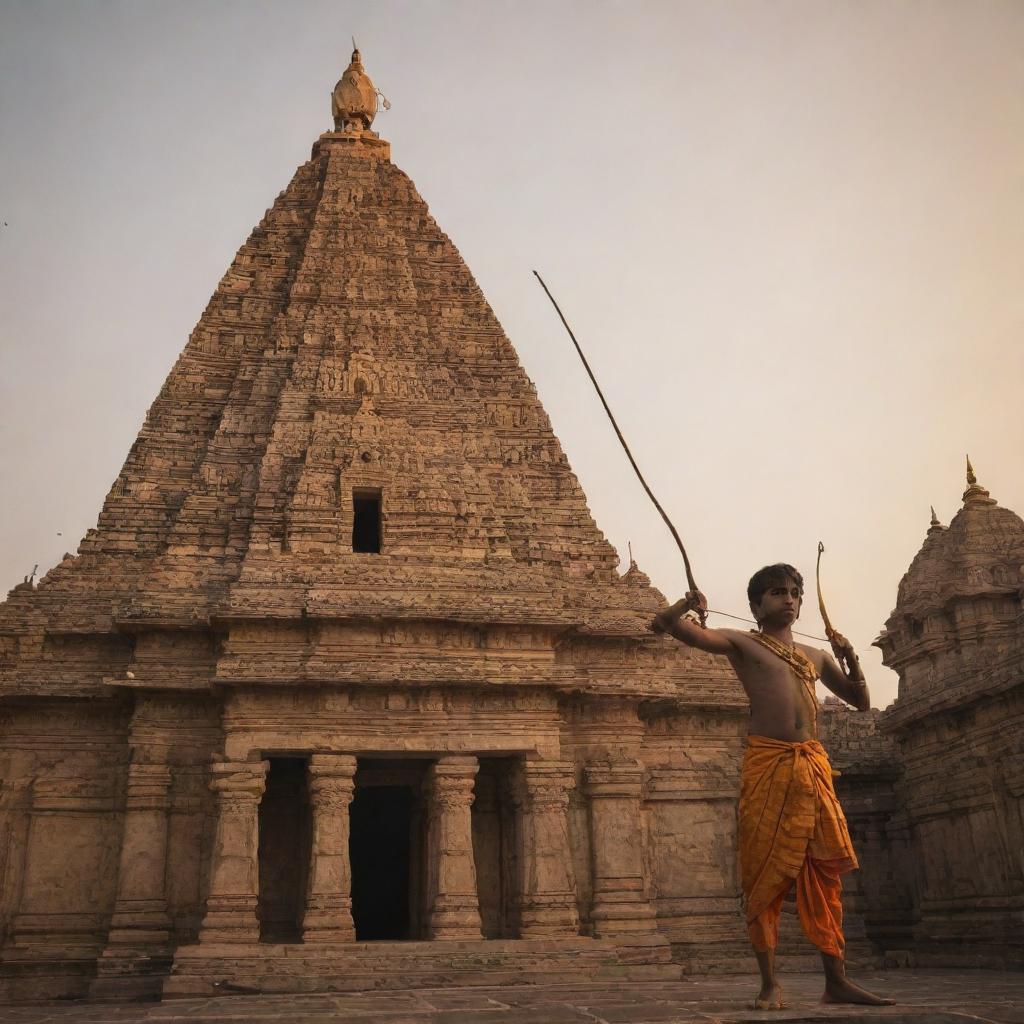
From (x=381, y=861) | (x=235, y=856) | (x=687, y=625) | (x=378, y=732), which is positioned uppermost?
(x=378, y=732)

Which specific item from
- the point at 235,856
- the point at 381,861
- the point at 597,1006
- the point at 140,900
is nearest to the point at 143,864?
the point at 140,900

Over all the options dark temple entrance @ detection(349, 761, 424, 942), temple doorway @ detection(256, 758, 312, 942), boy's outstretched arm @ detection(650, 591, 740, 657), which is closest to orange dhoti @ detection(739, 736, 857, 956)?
boy's outstretched arm @ detection(650, 591, 740, 657)

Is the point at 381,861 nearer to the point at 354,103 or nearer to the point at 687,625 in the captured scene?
the point at 687,625

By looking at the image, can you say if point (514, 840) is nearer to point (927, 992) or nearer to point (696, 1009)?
point (927, 992)

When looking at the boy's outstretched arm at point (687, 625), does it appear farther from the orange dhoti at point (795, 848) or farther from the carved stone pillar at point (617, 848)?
the carved stone pillar at point (617, 848)

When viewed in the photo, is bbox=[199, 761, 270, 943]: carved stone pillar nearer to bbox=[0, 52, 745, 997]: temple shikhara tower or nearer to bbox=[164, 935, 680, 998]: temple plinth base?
bbox=[0, 52, 745, 997]: temple shikhara tower

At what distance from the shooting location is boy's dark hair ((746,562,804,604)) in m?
8.25

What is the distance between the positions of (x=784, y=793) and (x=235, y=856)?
10326 millimetres

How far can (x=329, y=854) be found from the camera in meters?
15.9

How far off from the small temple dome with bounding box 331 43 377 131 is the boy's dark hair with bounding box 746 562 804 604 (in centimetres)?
Answer: 2497

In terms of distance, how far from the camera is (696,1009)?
7637mm

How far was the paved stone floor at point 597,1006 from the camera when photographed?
6859mm

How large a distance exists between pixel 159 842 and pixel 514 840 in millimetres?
5302

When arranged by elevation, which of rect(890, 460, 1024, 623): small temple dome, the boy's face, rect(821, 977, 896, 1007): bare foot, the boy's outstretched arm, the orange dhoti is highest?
rect(890, 460, 1024, 623): small temple dome
